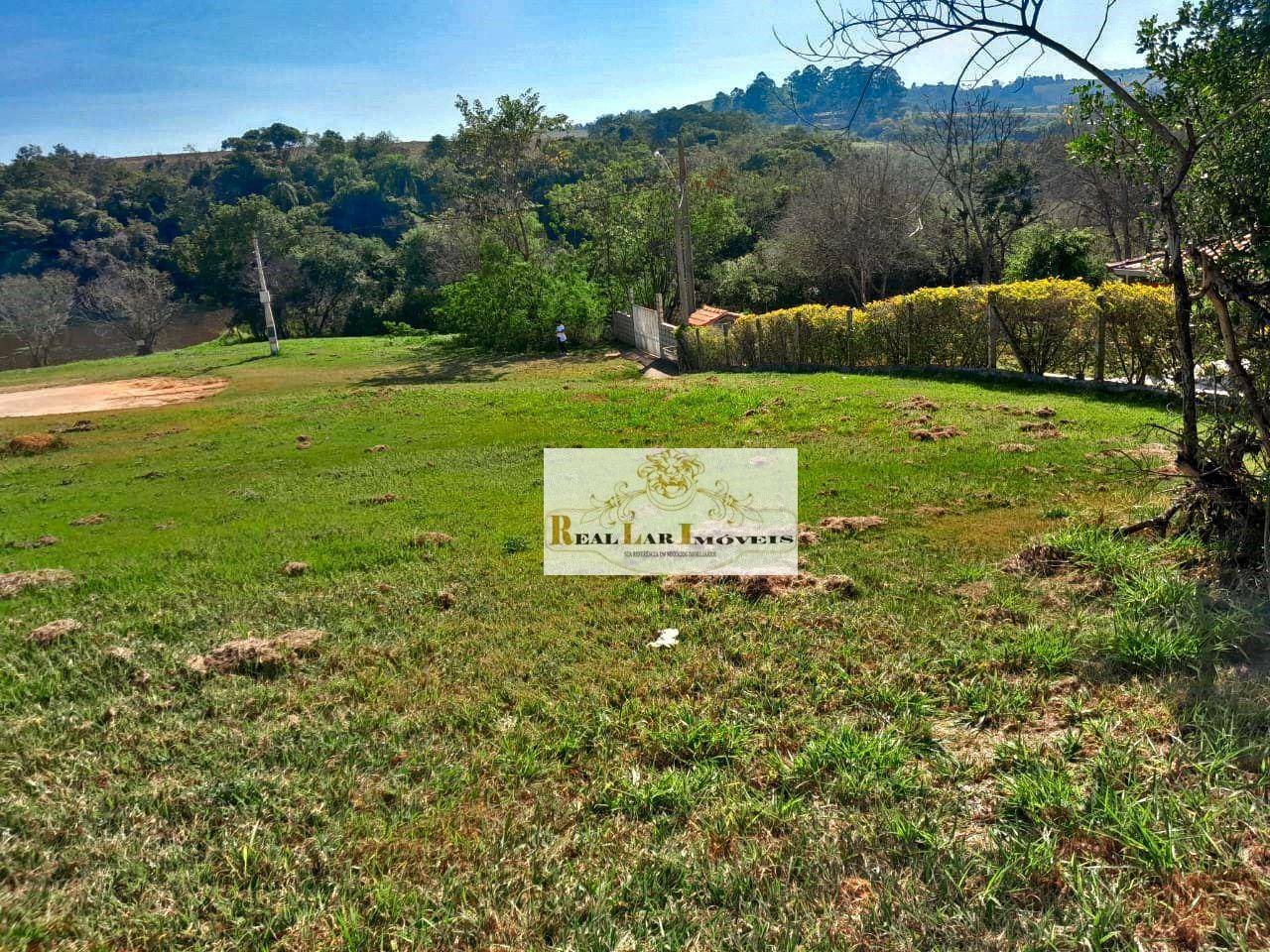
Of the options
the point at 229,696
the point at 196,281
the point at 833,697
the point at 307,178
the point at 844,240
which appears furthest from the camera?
the point at 307,178

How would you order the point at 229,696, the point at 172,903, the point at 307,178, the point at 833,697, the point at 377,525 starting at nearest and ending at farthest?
1. the point at 172,903
2. the point at 833,697
3. the point at 229,696
4. the point at 377,525
5. the point at 307,178

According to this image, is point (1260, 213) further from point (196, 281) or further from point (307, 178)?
point (307, 178)

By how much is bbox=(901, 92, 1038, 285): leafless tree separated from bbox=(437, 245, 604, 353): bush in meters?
14.9

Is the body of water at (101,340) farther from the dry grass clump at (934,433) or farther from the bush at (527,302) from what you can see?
the dry grass clump at (934,433)

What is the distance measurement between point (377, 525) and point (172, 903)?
180 inches

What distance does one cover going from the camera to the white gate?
923 inches

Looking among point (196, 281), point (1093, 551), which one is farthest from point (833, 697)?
point (196, 281)

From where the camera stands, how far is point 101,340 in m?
45.9

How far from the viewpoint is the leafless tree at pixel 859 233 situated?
31000 millimetres

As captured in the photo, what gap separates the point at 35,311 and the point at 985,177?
46169mm

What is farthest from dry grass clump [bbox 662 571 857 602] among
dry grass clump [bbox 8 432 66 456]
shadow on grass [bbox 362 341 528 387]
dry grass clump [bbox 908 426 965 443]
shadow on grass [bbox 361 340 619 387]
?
shadow on grass [bbox 362 341 528 387]

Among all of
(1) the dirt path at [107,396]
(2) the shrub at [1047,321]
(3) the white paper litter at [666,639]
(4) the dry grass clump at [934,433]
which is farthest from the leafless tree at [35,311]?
(3) the white paper litter at [666,639]

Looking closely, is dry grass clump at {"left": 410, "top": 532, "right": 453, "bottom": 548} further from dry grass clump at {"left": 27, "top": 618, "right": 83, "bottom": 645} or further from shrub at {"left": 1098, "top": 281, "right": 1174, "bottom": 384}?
shrub at {"left": 1098, "top": 281, "right": 1174, "bottom": 384}

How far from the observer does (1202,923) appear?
6.74 ft
